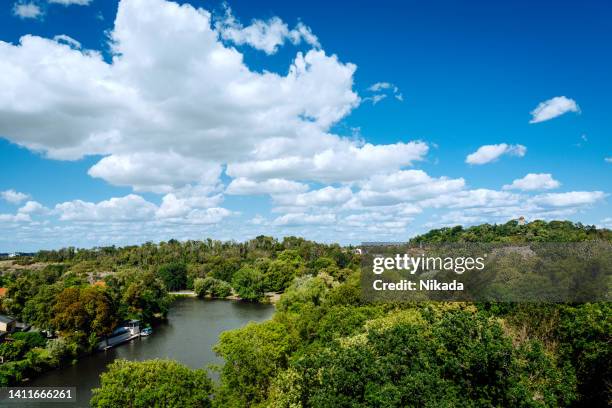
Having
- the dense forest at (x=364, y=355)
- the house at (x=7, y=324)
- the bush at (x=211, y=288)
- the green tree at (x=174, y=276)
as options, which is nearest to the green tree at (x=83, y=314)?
the dense forest at (x=364, y=355)

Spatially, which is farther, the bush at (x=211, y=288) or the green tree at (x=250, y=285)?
the bush at (x=211, y=288)

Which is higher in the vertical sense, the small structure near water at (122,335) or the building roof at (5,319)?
the building roof at (5,319)

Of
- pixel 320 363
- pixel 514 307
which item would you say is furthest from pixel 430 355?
pixel 514 307

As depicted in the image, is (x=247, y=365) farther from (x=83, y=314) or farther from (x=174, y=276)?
(x=174, y=276)

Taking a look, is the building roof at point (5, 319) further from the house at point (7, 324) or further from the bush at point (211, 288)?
the bush at point (211, 288)

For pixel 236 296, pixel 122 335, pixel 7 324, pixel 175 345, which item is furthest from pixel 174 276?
pixel 7 324

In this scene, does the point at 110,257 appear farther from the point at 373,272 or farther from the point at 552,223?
the point at 552,223
